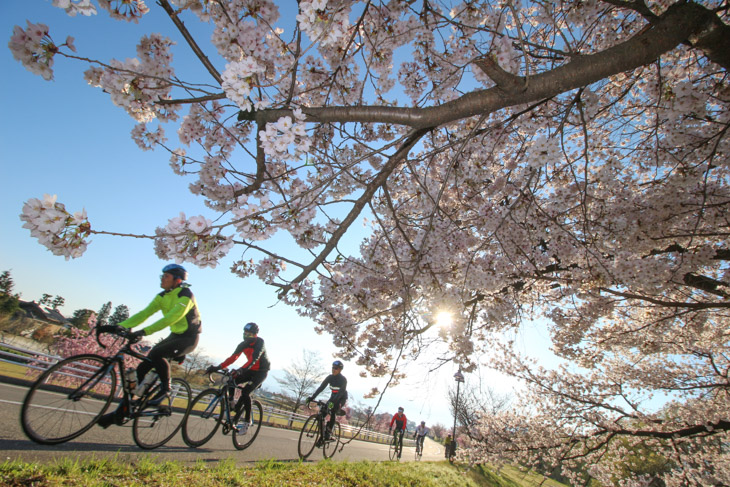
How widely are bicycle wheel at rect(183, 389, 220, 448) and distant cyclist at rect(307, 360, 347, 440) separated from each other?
1.78m

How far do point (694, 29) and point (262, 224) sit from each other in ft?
12.3

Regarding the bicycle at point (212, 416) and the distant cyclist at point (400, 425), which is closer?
the bicycle at point (212, 416)

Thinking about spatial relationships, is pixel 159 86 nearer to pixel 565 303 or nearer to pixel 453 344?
pixel 453 344

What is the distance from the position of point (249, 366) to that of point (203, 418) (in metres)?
0.85

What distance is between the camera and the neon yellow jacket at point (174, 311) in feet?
10.5

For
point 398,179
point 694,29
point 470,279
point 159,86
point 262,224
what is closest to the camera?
point 694,29

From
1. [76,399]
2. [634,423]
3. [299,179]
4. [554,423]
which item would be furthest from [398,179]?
[634,423]

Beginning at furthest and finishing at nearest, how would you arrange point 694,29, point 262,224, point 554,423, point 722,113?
point 554,423 < point 722,113 < point 262,224 < point 694,29

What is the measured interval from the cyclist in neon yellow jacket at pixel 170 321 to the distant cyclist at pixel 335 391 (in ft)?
9.70

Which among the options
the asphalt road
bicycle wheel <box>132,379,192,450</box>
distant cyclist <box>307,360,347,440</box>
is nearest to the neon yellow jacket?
bicycle wheel <box>132,379,192,450</box>

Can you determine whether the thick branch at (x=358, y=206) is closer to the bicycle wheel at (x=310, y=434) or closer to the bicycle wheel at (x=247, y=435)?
the bicycle wheel at (x=247, y=435)

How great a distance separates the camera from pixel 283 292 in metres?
3.10

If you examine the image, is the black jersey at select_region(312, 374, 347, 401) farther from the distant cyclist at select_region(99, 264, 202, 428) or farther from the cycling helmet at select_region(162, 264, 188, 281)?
the cycling helmet at select_region(162, 264, 188, 281)

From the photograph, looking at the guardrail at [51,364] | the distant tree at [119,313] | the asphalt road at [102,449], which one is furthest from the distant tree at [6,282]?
the asphalt road at [102,449]
